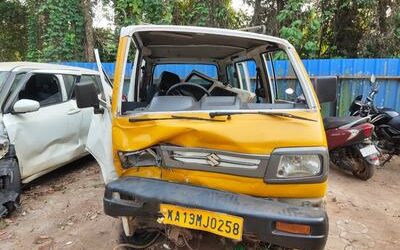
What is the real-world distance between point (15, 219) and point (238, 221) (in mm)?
3065

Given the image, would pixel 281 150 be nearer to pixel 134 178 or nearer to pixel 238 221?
pixel 238 221

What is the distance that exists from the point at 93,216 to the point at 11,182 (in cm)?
103

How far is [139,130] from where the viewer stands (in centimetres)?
295

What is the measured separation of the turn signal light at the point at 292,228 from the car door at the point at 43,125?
354cm

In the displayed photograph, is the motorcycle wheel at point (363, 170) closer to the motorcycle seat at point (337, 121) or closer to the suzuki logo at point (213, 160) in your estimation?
the motorcycle seat at point (337, 121)

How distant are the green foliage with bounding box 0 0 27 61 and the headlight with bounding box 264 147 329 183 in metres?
18.2

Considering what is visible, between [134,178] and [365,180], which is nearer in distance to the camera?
[134,178]

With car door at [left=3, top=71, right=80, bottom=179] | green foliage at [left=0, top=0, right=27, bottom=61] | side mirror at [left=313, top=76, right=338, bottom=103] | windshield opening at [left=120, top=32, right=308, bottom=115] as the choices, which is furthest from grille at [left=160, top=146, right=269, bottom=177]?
green foliage at [left=0, top=0, right=27, bottom=61]

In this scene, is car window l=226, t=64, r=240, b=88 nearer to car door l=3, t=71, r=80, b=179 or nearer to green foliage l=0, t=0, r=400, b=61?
car door l=3, t=71, r=80, b=179

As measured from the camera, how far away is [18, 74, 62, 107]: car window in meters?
5.21

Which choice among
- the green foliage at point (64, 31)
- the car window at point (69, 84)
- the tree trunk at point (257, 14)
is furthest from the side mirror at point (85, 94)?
the green foliage at point (64, 31)

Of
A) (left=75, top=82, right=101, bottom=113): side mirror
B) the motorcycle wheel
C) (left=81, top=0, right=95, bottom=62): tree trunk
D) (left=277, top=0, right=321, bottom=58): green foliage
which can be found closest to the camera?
(left=75, top=82, right=101, bottom=113): side mirror

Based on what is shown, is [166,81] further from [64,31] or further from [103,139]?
[64,31]

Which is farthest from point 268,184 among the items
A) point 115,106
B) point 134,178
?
point 115,106
